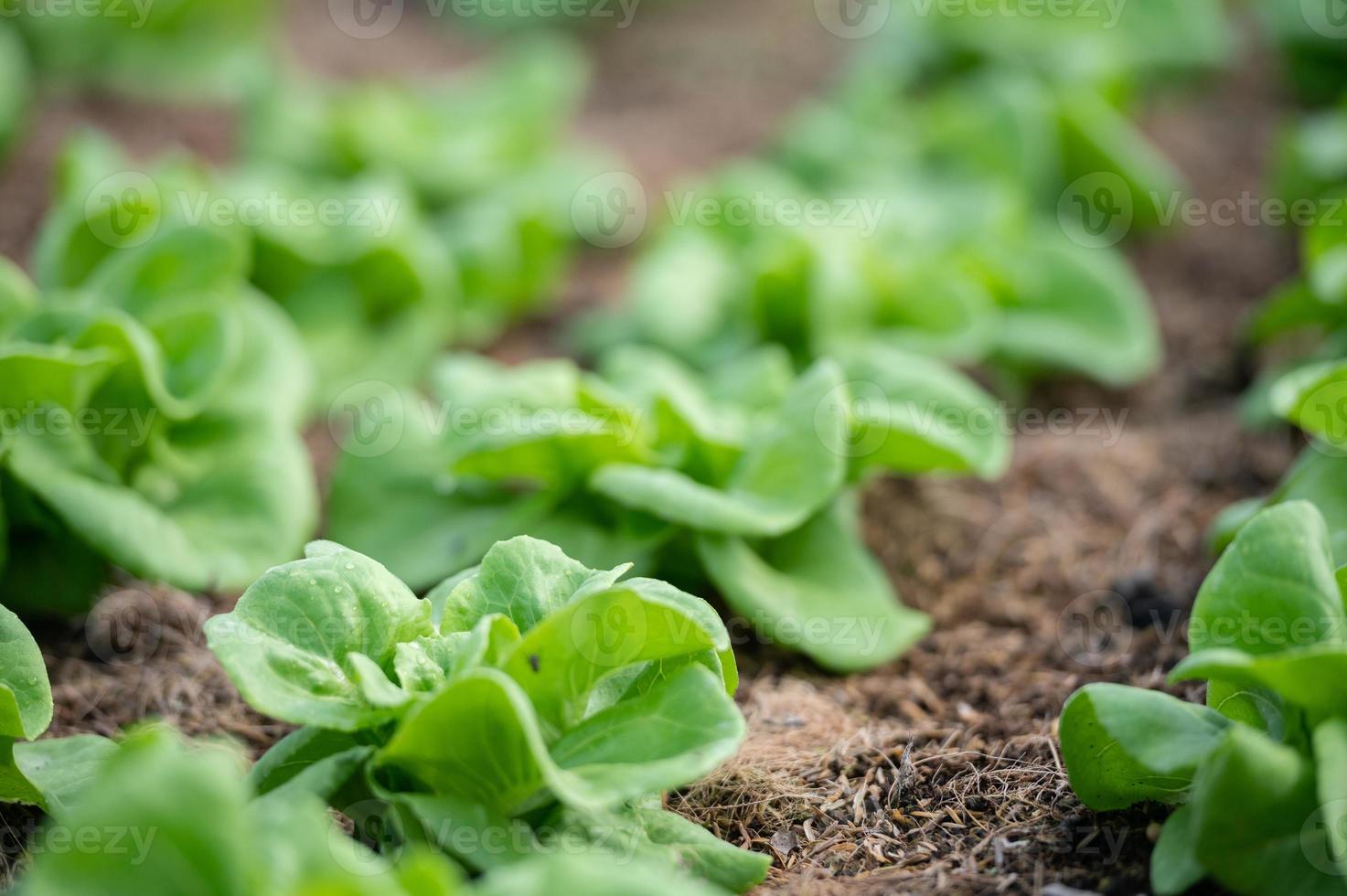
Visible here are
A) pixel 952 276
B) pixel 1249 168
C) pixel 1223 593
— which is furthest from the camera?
pixel 1249 168

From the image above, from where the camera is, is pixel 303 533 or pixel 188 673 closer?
pixel 188 673

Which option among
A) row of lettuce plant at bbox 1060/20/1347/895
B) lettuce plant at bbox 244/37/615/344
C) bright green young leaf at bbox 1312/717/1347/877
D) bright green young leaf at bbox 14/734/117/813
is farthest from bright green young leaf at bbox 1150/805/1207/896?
lettuce plant at bbox 244/37/615/344

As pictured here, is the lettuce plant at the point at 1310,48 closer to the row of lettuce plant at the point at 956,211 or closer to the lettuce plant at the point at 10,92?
the row of lettuce plant at the point at 956,211

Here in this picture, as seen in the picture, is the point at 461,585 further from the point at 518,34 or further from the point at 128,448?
the point at 518,34

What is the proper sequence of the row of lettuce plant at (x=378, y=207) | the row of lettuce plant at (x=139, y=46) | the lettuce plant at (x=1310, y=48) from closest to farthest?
the row of lettuce plant at (x=378, y=207)
the row of lettuce plant at (x=139, y=46)
the lettuce plant at (x=1310, y=48)

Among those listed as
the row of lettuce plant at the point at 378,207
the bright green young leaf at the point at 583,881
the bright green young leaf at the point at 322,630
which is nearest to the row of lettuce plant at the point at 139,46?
the row of lettuce plant at the point at 378,207

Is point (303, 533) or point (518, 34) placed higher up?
point (518, 34)

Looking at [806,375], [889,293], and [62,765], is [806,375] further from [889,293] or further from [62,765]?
[62,765]

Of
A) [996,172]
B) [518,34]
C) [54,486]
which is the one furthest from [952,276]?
[518,34]
